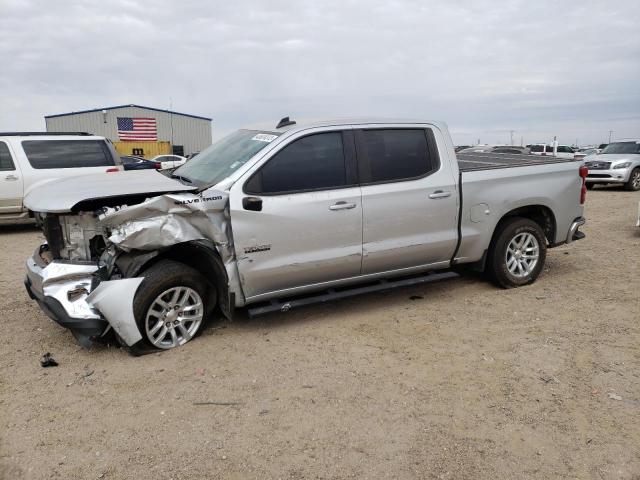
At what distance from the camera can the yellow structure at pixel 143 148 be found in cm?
Answer: 3734

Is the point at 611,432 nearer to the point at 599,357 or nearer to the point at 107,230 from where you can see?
the point at 599,357

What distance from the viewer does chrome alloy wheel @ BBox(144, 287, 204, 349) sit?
4.05m

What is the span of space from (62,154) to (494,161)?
25.7ft

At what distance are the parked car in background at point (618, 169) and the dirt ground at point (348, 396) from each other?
1207 cm

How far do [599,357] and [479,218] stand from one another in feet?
5.87

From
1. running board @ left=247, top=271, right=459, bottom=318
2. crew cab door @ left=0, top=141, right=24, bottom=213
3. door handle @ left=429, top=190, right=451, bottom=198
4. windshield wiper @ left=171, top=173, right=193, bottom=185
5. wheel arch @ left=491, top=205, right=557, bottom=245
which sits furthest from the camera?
crew cab door @ left=0, top=141, right=24, bottom=213

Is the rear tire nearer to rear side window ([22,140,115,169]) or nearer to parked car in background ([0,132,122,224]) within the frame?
parked car in background ([0,132,122,224])

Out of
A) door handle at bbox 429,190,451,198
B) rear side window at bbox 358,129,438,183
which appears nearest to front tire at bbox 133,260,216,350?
rear side window at bbox 358,129,438,183

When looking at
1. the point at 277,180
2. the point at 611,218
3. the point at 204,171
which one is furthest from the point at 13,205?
the point at 611,218

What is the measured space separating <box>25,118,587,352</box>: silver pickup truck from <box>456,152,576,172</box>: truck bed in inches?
3.4

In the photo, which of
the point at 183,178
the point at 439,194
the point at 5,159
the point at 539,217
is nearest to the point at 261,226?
the point at 183,178

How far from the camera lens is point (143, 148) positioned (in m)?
37.7

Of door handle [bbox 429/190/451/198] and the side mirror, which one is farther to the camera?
door handle [bbox 429/190/451/198]

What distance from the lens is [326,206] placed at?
A: 4.41 metres
